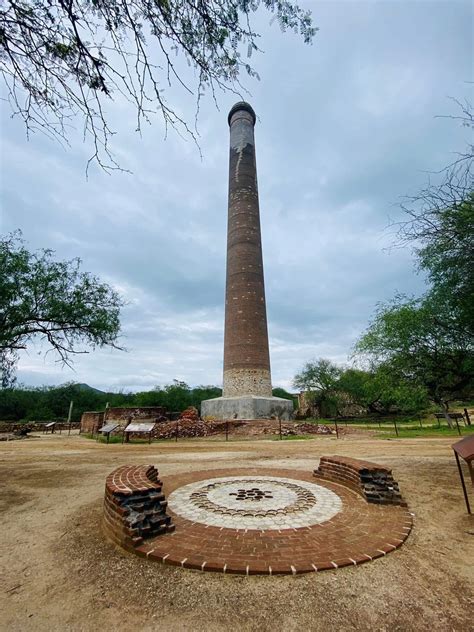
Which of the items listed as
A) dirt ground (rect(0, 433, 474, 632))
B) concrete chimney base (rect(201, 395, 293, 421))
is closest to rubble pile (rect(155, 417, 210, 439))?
concrete chimney base (rect(201, 395, 293, 421))

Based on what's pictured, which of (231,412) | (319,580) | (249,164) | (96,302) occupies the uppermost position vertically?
(249,164)

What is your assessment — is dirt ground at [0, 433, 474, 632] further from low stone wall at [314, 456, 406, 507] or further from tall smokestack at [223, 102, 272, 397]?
tall smokestack at [223, 102, 272, 397]

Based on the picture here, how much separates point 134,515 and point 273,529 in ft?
5.54

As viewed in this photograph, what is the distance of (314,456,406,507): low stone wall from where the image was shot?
16.7 feet

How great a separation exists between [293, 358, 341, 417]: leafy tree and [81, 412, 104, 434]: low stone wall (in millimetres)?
28085

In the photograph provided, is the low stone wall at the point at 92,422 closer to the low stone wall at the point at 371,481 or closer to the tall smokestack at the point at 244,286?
the tall smokestack at the point at 244,286

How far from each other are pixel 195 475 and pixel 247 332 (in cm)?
1511

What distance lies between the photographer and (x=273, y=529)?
393 centimetres

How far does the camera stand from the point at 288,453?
36.4 feet

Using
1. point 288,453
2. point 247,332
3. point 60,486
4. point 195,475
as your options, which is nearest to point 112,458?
point 60,486

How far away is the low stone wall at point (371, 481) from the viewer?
5078 millimetres

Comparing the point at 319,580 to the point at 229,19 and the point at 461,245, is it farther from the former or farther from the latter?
the point at 461,245

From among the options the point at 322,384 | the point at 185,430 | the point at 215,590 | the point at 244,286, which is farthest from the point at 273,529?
the point at 322,384

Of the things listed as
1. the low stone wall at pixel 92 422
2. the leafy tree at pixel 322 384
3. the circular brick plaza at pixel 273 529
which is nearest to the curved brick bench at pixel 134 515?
the circular brick plaza at pixel 273 529
